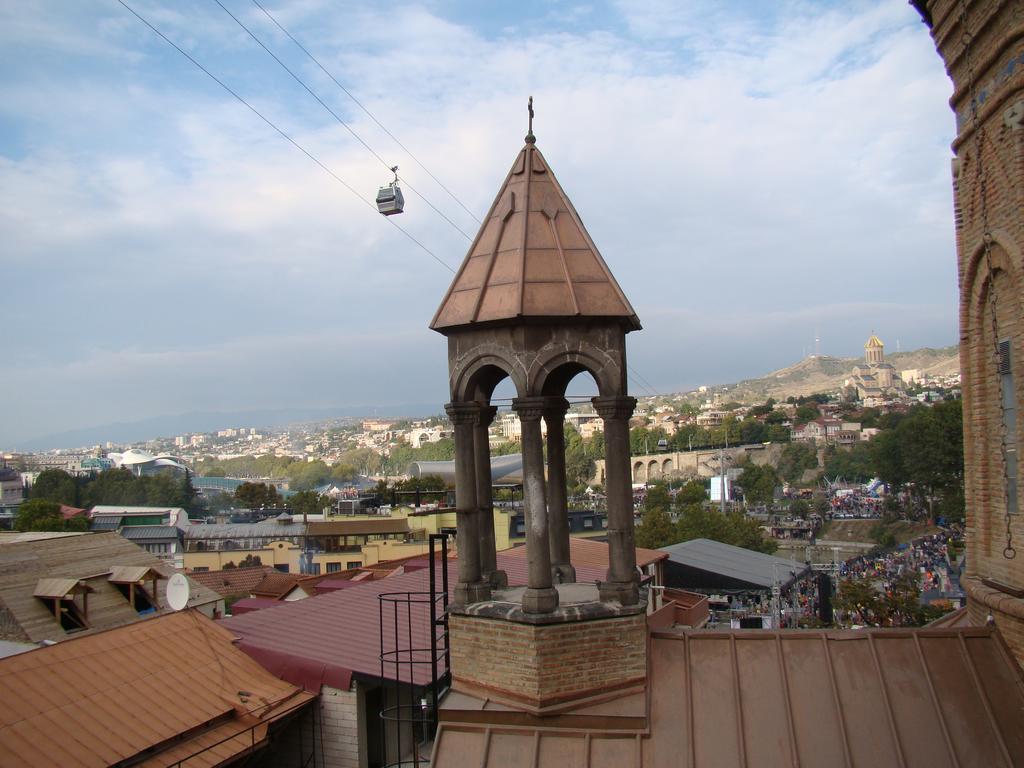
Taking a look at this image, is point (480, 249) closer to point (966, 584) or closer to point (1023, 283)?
point (1023, 283)

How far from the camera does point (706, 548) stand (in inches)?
1601

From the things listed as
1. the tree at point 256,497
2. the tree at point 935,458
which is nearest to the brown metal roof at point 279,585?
the tree at point 935,458

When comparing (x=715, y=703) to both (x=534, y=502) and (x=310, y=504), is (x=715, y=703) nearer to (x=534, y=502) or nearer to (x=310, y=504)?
(x=534, y=502)

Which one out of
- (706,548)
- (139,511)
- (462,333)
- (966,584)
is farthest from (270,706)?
(139,511)

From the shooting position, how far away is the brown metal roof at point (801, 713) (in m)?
6.59

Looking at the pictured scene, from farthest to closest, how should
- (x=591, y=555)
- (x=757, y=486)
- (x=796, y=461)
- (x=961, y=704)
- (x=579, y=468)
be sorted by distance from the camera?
(x=579, y=468) < (x=796, y=461) < (x=757, y=486) < (x=591, y=555) < (x=961, y=704)

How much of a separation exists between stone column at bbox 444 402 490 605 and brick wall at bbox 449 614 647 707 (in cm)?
62

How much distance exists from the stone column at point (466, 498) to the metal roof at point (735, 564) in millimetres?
25915

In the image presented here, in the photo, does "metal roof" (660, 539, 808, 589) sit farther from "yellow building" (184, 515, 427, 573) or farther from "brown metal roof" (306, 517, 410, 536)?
"brown metal roof" (306, 517, 410, 536)

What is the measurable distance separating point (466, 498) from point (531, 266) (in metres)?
2.33

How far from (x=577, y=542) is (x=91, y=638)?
50.0 feet

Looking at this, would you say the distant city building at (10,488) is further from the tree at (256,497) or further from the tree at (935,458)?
the tree at (935,458)

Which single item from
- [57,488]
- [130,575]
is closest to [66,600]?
[130,575]

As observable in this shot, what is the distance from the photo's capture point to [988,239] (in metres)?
7.71
